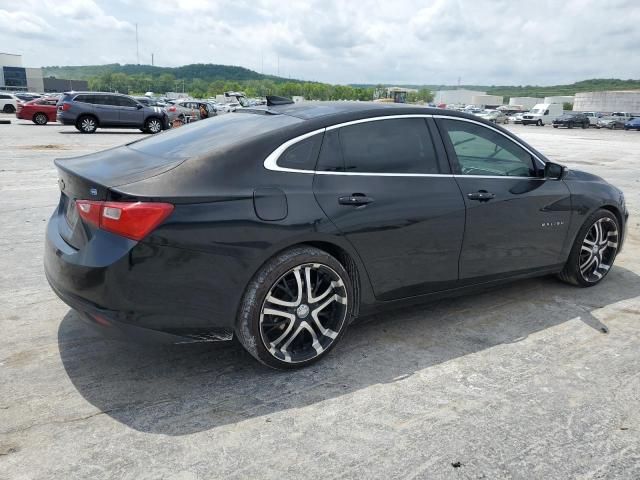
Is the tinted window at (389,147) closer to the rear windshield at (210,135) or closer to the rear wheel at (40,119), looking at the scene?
the rear windshield at (210,135)

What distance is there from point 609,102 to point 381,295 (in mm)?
94753

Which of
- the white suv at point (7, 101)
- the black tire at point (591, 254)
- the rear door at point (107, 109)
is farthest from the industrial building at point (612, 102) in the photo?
the black tire at point (591, 254)

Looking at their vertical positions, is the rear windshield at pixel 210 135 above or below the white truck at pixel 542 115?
above

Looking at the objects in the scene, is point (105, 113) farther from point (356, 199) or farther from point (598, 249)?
point (356, 199)

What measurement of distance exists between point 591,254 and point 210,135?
352 cm

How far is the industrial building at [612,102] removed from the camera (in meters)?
83.1

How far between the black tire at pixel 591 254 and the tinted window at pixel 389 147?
1811 mm

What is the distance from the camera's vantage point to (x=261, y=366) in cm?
343

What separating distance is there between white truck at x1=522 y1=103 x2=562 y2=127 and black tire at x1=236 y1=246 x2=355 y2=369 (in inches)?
2221

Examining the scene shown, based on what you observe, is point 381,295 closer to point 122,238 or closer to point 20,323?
point 122,238

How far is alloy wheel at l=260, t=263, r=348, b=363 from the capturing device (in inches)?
127

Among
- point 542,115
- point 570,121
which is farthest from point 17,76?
point 570,121

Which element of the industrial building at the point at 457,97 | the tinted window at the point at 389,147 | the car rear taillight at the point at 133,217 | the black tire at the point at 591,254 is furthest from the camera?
the industrial building at the point at 457,97

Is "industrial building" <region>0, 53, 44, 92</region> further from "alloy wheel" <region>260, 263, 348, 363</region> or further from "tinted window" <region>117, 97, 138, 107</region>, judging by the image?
"alloy wheel" <region>260, 263, 348, 363</region>
